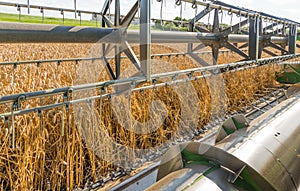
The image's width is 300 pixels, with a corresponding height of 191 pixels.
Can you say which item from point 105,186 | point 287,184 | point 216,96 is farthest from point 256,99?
point 287,184

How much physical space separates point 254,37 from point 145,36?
6.10 ft

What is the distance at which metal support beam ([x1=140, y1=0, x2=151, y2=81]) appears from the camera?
66.9 inches

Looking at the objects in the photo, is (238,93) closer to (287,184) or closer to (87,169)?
(87,169)

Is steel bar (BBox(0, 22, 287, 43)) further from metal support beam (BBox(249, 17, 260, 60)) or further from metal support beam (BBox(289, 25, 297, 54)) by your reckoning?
metal support beam (BBox(289, 25, 297, 54))

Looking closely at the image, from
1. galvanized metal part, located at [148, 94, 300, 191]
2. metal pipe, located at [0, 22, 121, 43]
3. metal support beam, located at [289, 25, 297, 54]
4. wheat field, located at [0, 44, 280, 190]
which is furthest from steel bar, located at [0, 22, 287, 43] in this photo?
metal support beam, located at [289, 25, 297, 54]

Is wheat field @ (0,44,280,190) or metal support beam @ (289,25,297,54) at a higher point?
metal support beam @ (289,25,297,54)

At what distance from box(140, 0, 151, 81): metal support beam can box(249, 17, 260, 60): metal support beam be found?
5.88 feet

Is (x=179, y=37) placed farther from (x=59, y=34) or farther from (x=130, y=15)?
(x=59, y=34)

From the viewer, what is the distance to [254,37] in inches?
125

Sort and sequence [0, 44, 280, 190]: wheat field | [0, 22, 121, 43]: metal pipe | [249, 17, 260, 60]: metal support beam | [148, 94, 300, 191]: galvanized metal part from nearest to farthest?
[148, 94, 300, 191]: galvanized metal part
[0, 22, 121, 43]: metal pipe
[0, 44, 280, 190]: wheat field
[249, 17, 260, 60]: metal support beam

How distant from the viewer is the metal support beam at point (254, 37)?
3160mm

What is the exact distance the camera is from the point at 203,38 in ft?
9.37

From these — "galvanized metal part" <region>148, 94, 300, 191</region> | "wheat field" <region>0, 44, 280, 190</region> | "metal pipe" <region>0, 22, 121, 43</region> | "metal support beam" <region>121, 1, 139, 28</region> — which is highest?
"metal support beam" <region>121, 1, 139, 28</region>

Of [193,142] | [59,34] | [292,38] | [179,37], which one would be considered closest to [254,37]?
[179,37]
